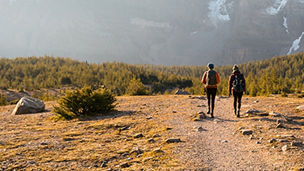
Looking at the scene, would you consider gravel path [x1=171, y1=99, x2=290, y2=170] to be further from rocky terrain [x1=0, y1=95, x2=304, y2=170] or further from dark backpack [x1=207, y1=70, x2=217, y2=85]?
dark backpack [x1=207, y1=70, x2=217, y2=85]

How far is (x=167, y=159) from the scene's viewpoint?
614cm

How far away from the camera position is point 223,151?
668 centimetres

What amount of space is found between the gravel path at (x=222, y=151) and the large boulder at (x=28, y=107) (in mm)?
13301

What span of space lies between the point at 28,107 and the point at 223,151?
53.1 ft

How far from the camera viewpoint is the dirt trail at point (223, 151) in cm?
558

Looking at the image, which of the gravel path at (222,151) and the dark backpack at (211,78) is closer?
the gravel path at (222,151)

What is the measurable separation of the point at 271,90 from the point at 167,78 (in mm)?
114214

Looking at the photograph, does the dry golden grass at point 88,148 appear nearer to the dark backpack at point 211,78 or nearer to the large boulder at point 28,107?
the dark backpack at point 211,78

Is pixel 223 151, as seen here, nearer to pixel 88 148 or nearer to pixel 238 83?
pixel 88 148

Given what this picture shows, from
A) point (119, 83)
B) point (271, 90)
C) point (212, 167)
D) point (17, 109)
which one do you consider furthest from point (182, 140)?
point (119, 83)

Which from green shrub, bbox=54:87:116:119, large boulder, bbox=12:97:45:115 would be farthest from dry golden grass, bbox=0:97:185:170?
large boulder, bbox=12:97:45:115

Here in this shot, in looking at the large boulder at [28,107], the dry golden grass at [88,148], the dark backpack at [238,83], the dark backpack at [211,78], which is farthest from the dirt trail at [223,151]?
the large boulder at [28,107]

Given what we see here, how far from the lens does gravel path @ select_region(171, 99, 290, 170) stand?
5.59m

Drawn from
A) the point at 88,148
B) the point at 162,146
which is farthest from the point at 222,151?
the point at 88,148
